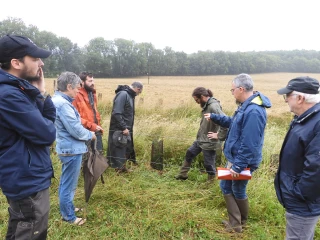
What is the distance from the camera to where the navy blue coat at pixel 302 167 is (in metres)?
1.68

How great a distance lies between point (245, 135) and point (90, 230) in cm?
219

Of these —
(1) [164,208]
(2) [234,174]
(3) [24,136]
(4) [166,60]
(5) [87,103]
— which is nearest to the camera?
(3) [24,136]

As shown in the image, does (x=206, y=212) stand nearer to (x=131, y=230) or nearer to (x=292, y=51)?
(x=131, y=230)

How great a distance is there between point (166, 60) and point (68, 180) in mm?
39101

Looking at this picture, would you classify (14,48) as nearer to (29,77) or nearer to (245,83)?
(29,77)

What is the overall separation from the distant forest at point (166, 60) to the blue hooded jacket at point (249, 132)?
32553 mm

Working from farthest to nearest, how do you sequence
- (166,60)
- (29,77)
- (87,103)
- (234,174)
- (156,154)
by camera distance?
(166,60), (156,154), (87,103), (234,174), (29,77)

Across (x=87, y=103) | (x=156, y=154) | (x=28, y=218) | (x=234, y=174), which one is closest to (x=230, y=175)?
(x=234, y=174)

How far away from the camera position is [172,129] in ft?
19.7

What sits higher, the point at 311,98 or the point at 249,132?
the point at 311,98

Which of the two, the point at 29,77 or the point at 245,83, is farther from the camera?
the point at 245,83

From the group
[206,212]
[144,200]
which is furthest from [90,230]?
[206,212]

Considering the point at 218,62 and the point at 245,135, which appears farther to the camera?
the point at 218,62

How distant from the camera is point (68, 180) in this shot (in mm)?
2793
